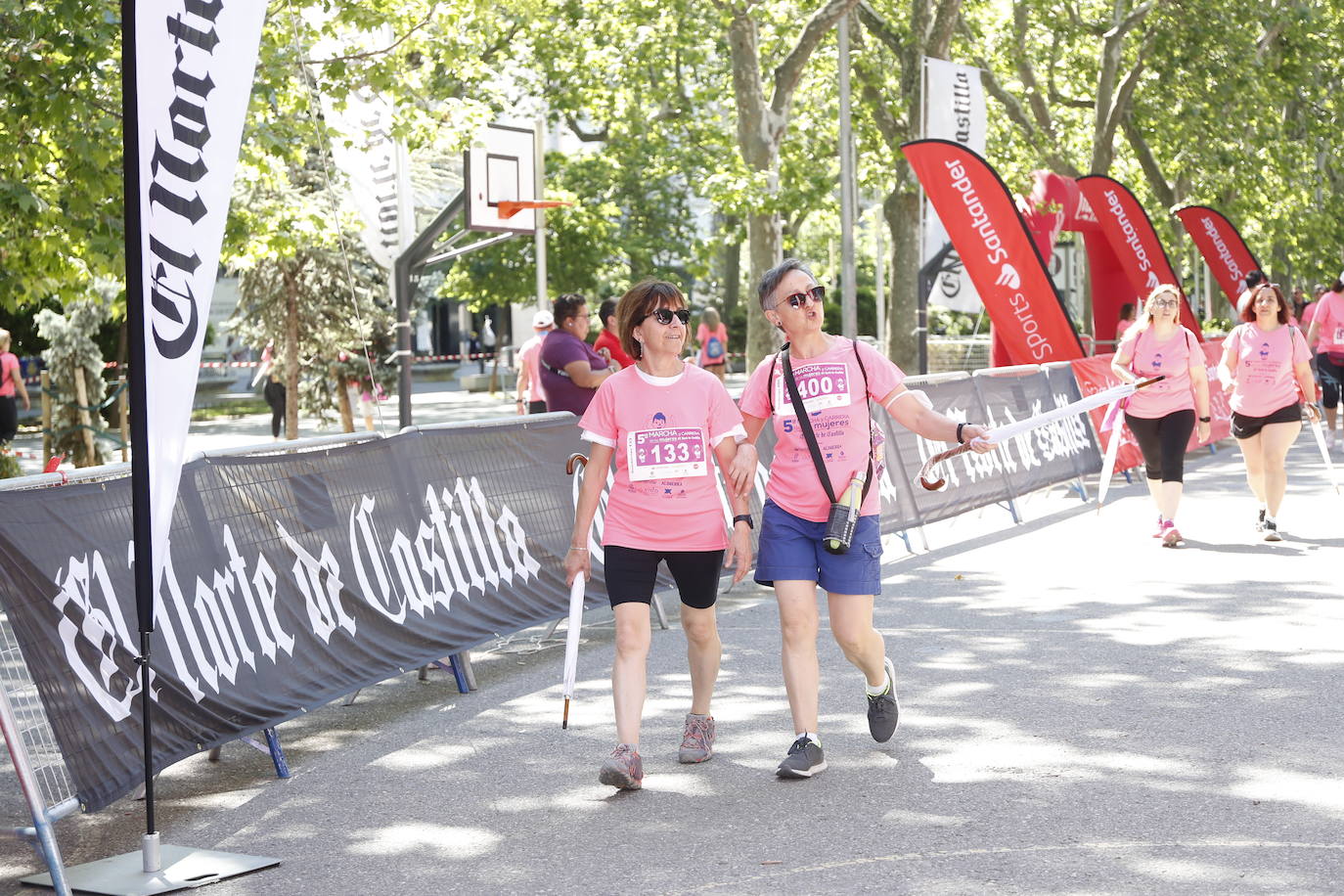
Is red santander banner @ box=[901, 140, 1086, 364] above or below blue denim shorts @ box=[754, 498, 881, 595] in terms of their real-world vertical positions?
above

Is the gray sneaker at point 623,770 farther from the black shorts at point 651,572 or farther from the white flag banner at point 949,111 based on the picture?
the white flag banner at point 949,111

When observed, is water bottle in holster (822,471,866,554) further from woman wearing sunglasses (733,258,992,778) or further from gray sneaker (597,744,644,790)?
gray sneaker (597,744,644,790)

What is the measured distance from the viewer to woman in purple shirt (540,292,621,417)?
10.9m

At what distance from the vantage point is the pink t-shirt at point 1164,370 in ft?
38.3

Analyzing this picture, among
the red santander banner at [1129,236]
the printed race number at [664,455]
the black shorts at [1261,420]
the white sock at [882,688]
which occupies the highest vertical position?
the red santander banner at [1129,236]

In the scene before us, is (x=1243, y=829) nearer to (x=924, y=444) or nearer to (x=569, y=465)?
(x=569, y=465)

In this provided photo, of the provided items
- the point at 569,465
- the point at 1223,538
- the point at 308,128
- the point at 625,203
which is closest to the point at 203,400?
the point at 625,203

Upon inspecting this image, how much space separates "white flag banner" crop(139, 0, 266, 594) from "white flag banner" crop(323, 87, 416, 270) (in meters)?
11.0

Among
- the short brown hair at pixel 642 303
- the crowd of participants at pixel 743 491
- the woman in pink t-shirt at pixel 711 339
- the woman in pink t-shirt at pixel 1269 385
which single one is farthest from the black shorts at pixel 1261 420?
the woman in pink t-shirt at pixel 711 339

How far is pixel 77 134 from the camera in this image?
1082cm

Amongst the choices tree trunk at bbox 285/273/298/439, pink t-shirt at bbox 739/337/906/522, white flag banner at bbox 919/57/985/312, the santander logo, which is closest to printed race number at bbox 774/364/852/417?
pink t-shirt at bbox 739/337/906/522

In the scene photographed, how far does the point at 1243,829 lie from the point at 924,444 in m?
7.98

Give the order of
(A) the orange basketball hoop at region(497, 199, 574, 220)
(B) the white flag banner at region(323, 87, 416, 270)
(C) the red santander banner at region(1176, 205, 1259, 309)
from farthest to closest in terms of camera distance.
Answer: (C) the red santander banner at region(1176, 205, 1259, 309), (A) the orange basketball hoop at region(497, 199, 574, 220), (B) the white flag banner at region(323, 87, 416, 270)

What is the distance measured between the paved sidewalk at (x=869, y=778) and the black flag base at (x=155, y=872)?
0.09 meters
